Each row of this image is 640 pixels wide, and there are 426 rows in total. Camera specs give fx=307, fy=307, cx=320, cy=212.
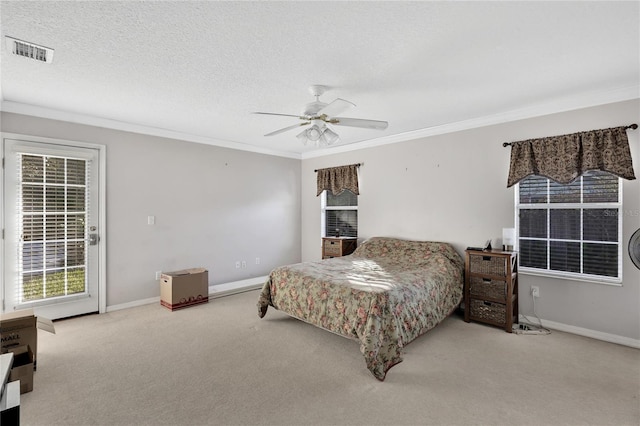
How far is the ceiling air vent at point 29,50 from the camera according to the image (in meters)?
2.15

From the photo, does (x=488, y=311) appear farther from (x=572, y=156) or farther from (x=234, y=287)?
(x=234, y=287)

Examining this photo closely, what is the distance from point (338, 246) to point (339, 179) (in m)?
1.20

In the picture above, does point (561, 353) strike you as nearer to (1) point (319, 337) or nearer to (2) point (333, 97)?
(1) point (319, 337)

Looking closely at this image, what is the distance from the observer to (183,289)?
4105 millimetres

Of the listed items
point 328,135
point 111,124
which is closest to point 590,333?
point 328,135

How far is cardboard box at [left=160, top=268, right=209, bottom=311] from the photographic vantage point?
13.2 feet

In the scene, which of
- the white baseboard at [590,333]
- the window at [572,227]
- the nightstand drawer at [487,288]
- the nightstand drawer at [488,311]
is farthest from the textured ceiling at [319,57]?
the white baseboard at [590,333]

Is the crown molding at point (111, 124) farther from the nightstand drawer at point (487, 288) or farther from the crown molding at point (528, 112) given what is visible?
the nightstand drawer at point (487, 288)

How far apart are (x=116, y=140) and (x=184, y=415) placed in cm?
354

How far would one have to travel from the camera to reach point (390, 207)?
484 cm

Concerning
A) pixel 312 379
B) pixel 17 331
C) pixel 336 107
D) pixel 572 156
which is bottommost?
pixel 312 379

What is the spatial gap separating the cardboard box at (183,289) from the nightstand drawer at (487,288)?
3.48 meters

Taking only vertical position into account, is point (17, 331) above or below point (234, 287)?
above

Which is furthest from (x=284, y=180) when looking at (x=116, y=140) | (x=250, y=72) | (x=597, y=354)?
(x=597, y=354)
